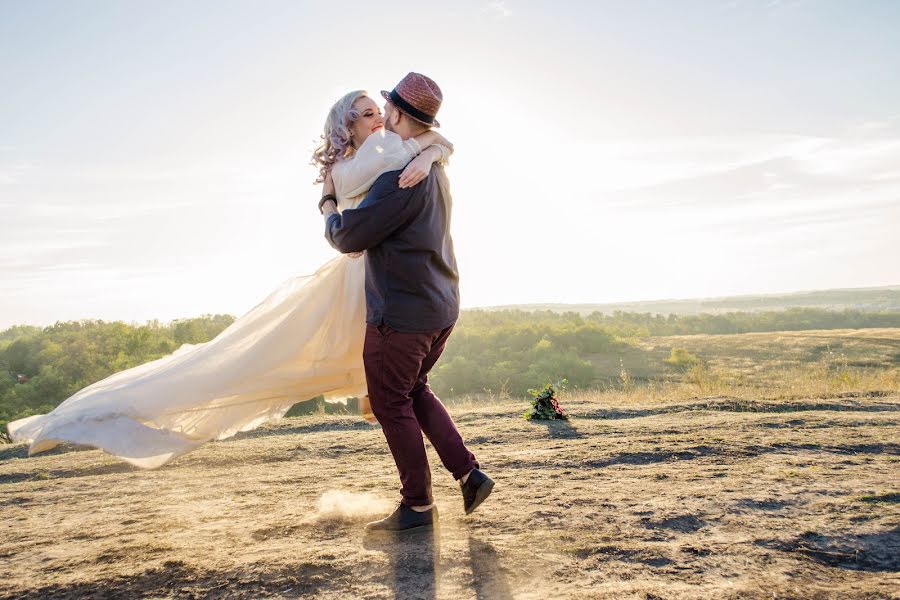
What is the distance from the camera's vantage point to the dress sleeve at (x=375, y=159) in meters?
3.56

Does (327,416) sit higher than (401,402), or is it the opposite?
(401,402)

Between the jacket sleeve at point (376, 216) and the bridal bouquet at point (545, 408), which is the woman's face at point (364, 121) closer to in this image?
the jacket sleeve at point (376, 216)

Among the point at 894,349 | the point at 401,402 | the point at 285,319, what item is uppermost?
the point at 285,319

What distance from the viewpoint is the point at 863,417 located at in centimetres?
727

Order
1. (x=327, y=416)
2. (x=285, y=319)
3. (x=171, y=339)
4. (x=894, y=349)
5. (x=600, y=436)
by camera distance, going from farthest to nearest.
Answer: (x=894, y=349) → (x=171, y=339) → (x=327, y=416) → (x=600, y=436) → (x=285, y=319)

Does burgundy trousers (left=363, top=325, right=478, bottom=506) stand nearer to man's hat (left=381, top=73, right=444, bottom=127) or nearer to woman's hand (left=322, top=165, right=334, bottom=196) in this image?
woman's hand (left=322, top=165, right=334, bottom=196)

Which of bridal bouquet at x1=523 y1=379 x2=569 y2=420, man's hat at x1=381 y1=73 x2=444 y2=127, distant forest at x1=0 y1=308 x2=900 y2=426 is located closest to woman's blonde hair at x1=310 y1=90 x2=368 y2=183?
man's hat at x1=381 y1=73 x2=444 y2=127

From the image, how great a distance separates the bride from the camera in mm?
3863

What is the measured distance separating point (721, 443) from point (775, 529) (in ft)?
8.48

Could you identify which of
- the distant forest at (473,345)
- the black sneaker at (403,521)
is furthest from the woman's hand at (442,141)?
the distant forest at (473,345)

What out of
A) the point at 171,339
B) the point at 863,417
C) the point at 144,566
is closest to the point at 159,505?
the point at 144,566

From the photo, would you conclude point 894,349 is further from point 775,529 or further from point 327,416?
point 775,529

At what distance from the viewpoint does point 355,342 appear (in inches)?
175

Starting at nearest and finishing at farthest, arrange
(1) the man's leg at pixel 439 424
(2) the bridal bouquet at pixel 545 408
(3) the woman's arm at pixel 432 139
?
(3) the woman's arm at pixel 432 139 < (1) the man's leg at pixel 439 424 < (2) the bridal bouquet at pixel 545 408
